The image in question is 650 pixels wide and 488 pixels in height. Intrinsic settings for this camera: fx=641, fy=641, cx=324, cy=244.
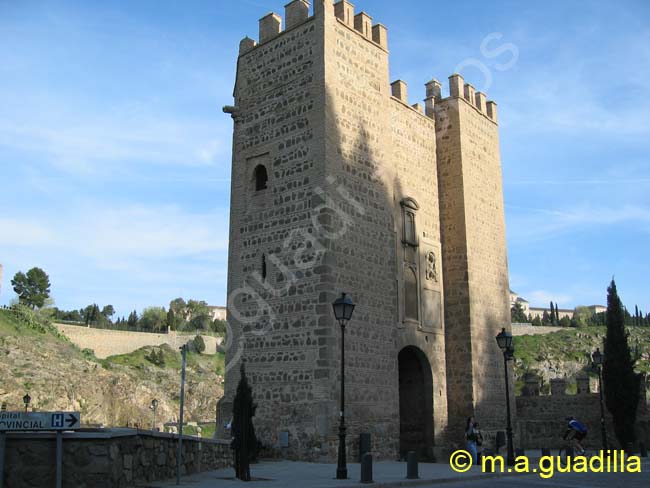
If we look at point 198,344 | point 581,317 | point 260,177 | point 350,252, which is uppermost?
point 581,317

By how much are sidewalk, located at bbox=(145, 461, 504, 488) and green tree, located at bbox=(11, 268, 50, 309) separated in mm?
57927

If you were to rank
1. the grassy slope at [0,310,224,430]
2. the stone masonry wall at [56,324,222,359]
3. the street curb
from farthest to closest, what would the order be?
the stone masonry wall at [56,324,222,359]
the grassy slope at [0,310,224,430]
the street curb

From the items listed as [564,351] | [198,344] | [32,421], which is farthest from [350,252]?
[564,351]

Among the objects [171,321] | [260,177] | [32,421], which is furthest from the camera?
[171,321]

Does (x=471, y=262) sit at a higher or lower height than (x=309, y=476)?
higher

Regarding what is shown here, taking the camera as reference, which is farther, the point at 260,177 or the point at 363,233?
the point at 260,177

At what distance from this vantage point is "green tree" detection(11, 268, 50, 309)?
65312 mm

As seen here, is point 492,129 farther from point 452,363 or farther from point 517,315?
point 517,315

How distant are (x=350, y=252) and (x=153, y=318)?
70286mm

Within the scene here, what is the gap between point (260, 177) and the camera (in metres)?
18.0

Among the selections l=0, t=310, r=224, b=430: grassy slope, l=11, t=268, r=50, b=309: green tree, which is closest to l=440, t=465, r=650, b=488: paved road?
l=0, t=310, r=224, b=430: grassy slope

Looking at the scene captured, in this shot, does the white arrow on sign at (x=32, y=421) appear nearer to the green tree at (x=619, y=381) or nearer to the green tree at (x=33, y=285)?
the green tree at (x=619, y=381)

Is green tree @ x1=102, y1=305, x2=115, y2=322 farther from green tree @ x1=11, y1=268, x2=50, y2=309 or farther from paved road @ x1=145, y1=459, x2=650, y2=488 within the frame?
paved road @ x1=145, y1=459, x2=650, y2=488

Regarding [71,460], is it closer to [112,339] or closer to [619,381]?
[619,381]
